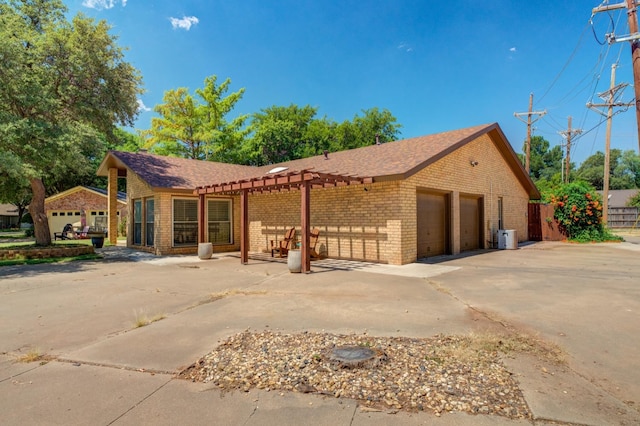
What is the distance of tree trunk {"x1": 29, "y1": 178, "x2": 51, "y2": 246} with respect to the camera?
1345 centimetres

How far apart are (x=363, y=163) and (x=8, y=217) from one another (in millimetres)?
52890

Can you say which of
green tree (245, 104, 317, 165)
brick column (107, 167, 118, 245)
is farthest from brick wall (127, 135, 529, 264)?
green tree (245, 104, 317, 165)

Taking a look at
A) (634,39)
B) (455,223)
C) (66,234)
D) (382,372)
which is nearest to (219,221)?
(455,223)

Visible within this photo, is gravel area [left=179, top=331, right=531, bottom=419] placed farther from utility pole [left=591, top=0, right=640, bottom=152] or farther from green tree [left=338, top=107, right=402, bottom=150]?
green tree [left=338, top=107, right=402, bottom=150]

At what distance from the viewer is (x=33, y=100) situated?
11406 millimetres

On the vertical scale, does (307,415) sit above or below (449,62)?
below

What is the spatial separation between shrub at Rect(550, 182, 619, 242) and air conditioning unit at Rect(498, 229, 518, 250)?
20.4 ft

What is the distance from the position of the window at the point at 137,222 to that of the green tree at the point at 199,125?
1323 centimetres

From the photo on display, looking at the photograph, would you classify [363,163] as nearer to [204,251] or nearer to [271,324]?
[204,251]

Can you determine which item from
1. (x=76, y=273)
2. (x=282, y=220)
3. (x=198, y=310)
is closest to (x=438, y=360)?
(x=198, y=310)

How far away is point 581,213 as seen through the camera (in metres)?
18.2

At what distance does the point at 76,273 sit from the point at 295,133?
86.1 feet

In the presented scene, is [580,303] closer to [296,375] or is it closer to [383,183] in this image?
[296,375]

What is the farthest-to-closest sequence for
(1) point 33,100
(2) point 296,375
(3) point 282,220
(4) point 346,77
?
(4) point 346,77 → (3) point 282,220 → (1) point 33,100 → (2) point 296,375
